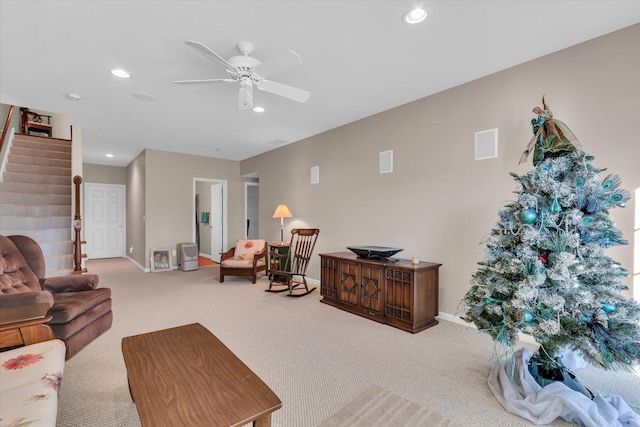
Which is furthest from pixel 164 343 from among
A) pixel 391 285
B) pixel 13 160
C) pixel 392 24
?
pixel 13 160

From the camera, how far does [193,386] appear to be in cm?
133

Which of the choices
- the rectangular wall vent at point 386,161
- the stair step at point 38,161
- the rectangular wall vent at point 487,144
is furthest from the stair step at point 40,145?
the rectangular wall vent at point 487,144

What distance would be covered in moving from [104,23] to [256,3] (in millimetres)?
1215

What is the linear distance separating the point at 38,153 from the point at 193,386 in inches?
261

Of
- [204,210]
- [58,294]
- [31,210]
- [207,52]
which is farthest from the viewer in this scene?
[204,210]

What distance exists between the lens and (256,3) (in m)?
1.98

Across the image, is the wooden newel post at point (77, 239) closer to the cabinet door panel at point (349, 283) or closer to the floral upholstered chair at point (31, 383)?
the floral upholstered chair at point (31, 383)

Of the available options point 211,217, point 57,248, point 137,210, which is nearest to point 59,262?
point 57,248

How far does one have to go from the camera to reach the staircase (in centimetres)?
433

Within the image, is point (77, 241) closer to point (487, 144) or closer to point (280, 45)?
point (280, 45)

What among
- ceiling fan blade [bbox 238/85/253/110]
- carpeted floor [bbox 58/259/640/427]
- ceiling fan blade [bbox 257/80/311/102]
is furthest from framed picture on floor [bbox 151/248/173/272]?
ceiling fan blade [bbox 257/80/311/102]

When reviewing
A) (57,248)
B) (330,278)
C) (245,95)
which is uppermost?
(245,95)

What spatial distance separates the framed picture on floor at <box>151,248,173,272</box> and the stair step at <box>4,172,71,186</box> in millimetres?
1986

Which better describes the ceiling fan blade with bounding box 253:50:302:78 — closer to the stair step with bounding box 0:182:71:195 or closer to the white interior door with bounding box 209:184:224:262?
the stair step with bounding box 0:182:71:195
